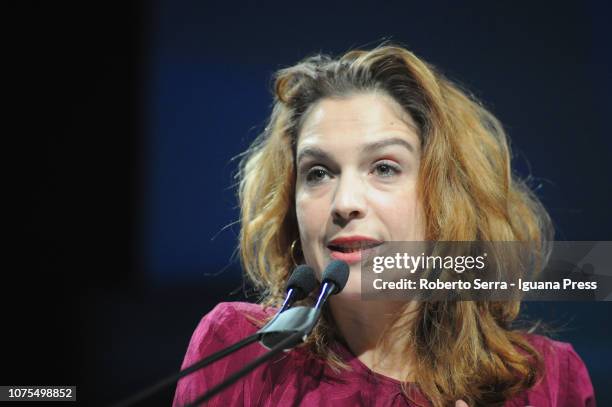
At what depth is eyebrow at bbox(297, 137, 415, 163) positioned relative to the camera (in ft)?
4.39

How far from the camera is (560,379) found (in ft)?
4.71

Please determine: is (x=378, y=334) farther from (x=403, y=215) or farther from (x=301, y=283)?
(x=301, y=283)

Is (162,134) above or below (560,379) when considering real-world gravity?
above

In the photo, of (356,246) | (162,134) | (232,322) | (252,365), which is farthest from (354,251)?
(162,134)

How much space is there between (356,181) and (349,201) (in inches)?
2.1

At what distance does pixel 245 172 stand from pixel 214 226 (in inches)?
7.1

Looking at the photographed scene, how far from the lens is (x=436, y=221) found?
1401 millimetres

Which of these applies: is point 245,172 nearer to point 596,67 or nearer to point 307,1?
point 307,1

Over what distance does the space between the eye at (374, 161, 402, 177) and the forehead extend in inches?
2.1

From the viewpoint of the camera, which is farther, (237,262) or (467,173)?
(237,262)

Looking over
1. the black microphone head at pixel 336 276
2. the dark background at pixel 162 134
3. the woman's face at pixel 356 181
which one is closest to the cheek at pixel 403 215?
the woman's face at pixel 356 181

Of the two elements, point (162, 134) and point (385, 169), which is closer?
point (385, 169)

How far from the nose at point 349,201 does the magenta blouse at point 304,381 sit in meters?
0.31

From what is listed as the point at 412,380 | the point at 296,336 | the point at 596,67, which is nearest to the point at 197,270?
the point at 412,380
